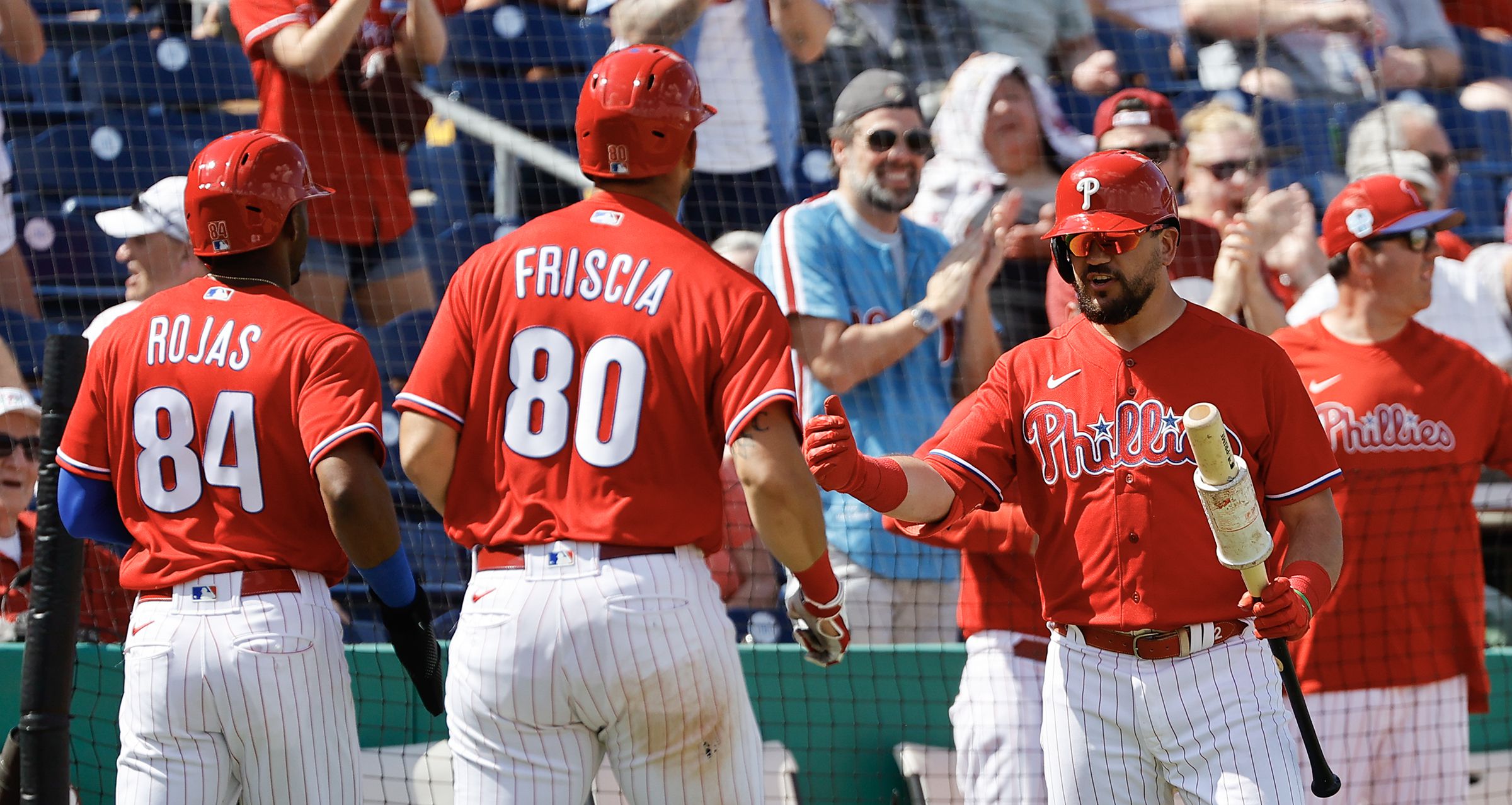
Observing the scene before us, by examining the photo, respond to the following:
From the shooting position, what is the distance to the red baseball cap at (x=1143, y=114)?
496 centimetres

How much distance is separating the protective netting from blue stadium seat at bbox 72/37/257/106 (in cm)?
1

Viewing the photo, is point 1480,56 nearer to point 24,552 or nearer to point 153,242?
point 153,242

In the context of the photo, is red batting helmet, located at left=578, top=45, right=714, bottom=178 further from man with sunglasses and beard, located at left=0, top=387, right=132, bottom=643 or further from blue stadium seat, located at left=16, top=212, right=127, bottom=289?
blue stadium seat, located at left=16, top=212, right=127, bottom=289


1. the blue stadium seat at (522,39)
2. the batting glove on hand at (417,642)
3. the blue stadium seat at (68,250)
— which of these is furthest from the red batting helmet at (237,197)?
the blue stadium seat at (522,39)

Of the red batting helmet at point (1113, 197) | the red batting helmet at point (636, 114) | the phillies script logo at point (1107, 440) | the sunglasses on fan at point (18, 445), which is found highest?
the red batting helmet at point (636, 114)

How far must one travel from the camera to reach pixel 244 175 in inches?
122

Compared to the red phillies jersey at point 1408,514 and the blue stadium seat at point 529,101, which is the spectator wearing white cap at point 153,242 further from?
the red phillies jersey at point 1408,514

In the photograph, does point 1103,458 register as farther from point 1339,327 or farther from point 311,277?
point 311,277

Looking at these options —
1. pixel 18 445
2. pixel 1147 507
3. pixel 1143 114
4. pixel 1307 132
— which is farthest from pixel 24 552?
pixel 1307 132

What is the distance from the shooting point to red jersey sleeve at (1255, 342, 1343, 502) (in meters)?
2.69

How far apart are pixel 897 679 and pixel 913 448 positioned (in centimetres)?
72

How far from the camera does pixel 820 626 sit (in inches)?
110

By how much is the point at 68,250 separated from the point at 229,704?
3.52 m

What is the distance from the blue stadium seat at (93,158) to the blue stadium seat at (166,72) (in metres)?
0.18
